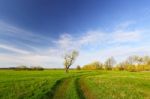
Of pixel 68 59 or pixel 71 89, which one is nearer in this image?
pixel 71 89

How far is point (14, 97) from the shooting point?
19.1 meters

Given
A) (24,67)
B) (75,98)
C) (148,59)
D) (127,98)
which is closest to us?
(75,98)

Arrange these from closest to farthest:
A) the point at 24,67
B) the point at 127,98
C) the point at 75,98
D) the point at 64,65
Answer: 1. the point at 75,98
2. the point at 127,98
3. the point at 64,65
4. the point at 24,67

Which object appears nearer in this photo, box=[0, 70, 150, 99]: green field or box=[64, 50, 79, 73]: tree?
box=[0, 70, 150, 99]: green field

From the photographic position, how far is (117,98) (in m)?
20.0

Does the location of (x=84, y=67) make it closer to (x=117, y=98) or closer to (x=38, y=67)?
(x=38, y=67)

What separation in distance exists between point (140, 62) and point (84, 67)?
51.6 meters

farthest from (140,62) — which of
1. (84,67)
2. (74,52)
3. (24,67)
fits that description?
(24,67)

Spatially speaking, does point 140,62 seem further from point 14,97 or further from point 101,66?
point 14,97

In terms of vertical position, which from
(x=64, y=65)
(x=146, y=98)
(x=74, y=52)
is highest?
(x=74, y=52)

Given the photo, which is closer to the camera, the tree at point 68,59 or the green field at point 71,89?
the green field at point 71,89

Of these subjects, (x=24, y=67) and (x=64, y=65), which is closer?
(x=64, y=65)

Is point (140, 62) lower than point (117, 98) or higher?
higher

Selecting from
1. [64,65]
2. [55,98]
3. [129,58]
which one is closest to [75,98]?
[55,98]
